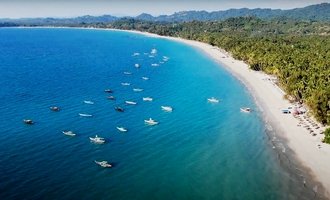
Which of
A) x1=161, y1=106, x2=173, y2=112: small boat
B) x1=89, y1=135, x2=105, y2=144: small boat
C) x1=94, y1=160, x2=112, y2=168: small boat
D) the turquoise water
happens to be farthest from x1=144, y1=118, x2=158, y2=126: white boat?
x1=94, y1=160, x2=112, y2=168: small boat

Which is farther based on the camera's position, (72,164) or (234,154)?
(234,154)

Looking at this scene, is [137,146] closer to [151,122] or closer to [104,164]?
[104,164]

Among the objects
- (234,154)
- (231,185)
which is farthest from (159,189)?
(234,154)

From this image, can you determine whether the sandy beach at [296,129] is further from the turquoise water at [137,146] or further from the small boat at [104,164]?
the small boat at [104,164]

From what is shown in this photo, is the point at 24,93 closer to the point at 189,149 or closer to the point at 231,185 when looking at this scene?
the point at 189,149

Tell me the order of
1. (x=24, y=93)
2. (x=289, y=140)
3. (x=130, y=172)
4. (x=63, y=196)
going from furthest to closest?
(x=24, y=93)
(x=289, y=140)
(x=130, y=172)
(x=63, y=196)
